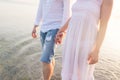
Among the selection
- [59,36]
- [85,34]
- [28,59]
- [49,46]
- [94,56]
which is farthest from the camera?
[28,59]

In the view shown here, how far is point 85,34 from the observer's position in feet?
11.4

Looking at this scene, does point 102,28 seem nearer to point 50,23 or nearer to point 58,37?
point 58,37

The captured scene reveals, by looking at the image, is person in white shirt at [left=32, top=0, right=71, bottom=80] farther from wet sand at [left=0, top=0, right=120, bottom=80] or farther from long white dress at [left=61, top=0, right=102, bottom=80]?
wet sand at [left=0, top=0, right=120, bottom=80]

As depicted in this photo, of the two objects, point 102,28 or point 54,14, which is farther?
point 54,14

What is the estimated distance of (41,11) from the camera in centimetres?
531

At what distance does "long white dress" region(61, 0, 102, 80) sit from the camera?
3.47 m

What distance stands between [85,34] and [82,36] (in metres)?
0.04

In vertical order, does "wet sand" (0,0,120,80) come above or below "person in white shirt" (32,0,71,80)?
below

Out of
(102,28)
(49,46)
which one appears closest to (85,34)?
(102,28)

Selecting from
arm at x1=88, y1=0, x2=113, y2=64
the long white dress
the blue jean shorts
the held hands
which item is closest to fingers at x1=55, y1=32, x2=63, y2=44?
the held hands

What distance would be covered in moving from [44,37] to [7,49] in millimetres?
3523

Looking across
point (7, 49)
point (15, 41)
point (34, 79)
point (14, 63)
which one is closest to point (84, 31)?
point (34, 79)

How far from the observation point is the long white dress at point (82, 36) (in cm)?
347

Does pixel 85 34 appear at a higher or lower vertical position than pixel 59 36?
higher
